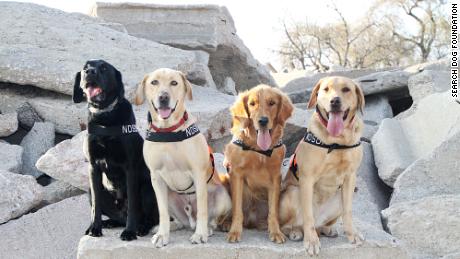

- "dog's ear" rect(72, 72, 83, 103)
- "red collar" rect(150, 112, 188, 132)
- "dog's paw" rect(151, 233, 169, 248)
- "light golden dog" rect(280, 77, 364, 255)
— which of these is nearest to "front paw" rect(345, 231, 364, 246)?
"light golden dog" rect(280, 77, 364, 255)

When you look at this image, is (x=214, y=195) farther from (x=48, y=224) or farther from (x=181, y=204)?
(x=48, y=224)

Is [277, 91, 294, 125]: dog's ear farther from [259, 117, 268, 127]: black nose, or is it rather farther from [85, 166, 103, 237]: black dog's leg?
[85, 166, 103, 237]: black dog's leg

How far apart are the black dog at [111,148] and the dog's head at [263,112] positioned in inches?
33.7

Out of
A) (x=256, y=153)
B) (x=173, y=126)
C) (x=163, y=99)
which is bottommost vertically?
(x=256, y=153)

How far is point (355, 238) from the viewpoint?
15.1 feet

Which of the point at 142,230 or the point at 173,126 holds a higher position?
the point at 173,126

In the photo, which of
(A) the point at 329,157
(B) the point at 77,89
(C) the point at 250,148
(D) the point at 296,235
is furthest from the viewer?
(B) the point at 77,89

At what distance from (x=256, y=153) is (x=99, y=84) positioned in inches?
51.8

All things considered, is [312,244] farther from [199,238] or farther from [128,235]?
[128,235]

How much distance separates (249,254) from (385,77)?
5936 millimetres

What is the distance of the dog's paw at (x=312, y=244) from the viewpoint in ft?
14.5

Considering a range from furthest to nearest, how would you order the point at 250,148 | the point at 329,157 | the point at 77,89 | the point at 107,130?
the point at 77,89 → the point at 250,148 → the point at 107,130 → the point at 329,157

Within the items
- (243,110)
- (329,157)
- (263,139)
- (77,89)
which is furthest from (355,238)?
(77,89)

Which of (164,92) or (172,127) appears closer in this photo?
(164,92)
